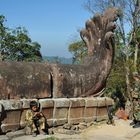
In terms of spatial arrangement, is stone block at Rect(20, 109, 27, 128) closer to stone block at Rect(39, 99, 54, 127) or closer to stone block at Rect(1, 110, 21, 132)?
stone block at Rect(1, 110, 21, 132)

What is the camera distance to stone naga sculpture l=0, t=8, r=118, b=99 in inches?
297

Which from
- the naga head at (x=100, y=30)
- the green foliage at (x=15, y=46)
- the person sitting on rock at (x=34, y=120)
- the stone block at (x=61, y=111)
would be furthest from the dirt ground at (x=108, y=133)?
the green foliage at (x=15, y=46)

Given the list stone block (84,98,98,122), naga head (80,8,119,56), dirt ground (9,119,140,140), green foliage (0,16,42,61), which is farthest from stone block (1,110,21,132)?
green foliage (0,16,42,61)

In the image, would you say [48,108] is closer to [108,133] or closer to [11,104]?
[11,104]

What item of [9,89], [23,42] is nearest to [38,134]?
[9,89]

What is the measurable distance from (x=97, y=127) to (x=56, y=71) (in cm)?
155

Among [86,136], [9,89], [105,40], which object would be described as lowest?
[86,136]

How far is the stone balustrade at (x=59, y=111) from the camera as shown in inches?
283

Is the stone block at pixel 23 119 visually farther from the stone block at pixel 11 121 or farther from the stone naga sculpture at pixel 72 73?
the stone naga sculpture at pixel 72 73

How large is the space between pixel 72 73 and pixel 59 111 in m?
0.89

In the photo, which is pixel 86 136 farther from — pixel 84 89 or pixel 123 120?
pixel 123 120

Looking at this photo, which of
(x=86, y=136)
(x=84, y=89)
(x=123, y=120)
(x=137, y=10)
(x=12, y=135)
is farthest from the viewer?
(x=137, y=10)

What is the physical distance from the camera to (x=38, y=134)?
7.31 metres

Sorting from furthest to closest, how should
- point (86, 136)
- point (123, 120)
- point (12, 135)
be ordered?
point (123, 120) < point (86, 136) < point (12, 135)
